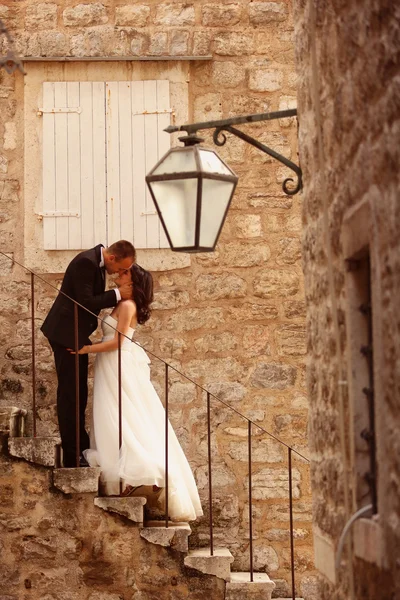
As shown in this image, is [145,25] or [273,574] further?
[145,25]

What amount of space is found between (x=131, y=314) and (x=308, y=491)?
1.92m

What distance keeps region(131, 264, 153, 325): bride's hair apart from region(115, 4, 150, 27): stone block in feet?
7.18

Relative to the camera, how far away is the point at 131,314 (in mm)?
7078

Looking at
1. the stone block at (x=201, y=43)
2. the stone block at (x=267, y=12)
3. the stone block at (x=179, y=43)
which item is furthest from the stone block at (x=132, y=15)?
the stone block at (x=267, y=12)

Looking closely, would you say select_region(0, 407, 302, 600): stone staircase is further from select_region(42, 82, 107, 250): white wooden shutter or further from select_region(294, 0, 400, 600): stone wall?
select_region(294, 0, 400, 600): stone wall

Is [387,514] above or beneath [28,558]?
above

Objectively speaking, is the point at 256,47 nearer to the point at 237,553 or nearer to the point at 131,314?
the point at 131,314

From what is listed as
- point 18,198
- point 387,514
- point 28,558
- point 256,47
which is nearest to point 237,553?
point 28,558

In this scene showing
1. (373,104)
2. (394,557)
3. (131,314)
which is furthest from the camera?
Answer: (131,314)

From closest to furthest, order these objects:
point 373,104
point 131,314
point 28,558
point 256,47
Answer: point 373,104, point 28,558, point 131,314, point 256,47

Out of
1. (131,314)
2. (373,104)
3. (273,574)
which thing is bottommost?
(273,574)

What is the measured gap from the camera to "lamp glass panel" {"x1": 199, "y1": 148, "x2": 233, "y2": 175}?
4.45 m

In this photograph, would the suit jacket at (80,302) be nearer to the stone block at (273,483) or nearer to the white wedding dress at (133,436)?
the white wedding dress at (133,436)

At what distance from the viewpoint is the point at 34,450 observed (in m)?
6.61
